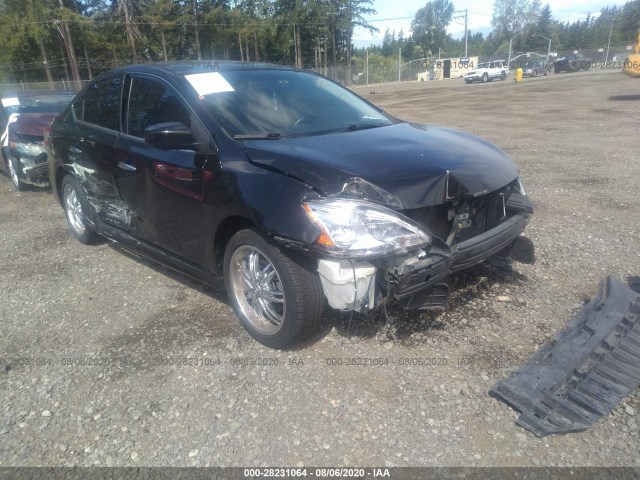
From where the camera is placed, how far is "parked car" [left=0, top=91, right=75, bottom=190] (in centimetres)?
705

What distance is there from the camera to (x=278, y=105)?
11.3 ft

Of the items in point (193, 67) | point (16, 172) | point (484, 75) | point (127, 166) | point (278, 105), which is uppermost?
point (193, 67)

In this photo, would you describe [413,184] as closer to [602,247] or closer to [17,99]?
[602,247]

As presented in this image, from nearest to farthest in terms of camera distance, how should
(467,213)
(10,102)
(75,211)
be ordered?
(467,213) → (75,211) → (10,102)

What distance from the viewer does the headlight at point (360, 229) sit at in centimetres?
241

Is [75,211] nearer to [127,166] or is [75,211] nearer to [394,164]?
[127,166]

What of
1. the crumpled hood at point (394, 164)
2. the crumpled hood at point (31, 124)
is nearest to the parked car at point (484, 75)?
the crumpled hood at point (31, 124)

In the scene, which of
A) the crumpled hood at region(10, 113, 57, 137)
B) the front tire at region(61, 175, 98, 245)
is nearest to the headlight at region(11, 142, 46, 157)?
the crumpled hood at region(10, 113, 57, 137)

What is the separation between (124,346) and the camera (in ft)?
10.4

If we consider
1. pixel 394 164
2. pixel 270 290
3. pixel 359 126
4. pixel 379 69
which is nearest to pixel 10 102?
pixel 359 126

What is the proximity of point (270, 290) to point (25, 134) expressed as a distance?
241 inches

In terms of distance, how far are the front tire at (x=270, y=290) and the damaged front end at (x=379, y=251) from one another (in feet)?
0.43

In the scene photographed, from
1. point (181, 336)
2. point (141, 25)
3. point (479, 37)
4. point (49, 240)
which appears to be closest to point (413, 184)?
point (181, 336)

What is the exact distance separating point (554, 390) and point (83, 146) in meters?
4.08
